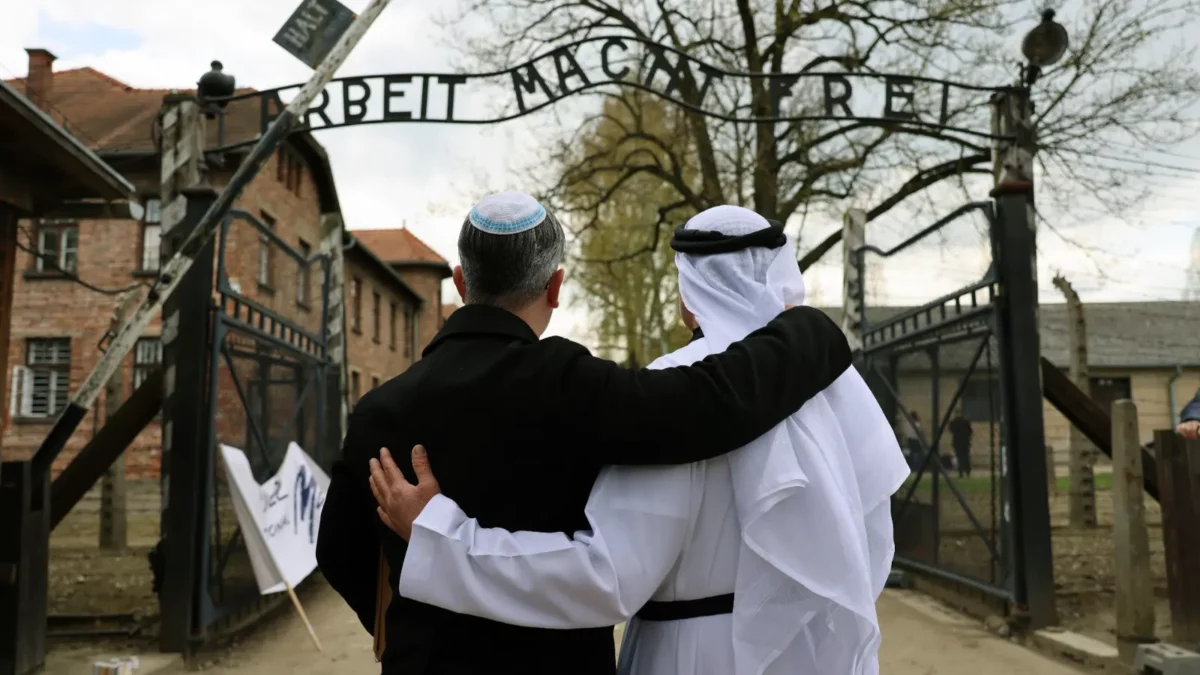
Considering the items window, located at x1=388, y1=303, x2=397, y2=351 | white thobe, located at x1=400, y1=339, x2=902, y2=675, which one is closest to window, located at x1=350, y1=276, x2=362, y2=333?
A: window, located at x1=388, y1=303, x2=397, y2=351

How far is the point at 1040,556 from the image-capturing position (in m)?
6.25

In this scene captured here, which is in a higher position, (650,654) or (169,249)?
(169,249)

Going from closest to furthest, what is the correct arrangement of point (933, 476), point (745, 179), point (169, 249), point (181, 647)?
point (181, 647)
point (169, 249)
point (933, 476)
point (745, 179)

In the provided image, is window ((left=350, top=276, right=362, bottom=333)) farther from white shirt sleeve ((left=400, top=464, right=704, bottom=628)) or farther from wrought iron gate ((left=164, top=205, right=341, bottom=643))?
white shirt sleeve ((left=400, top=464, right=704, bottom=628))

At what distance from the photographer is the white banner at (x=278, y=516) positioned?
20.5 ft

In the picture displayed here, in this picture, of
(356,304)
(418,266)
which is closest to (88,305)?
(356,304)

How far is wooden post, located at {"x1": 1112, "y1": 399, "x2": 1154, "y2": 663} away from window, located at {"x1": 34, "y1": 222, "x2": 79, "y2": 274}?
2084 centimetres

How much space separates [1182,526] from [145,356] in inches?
804

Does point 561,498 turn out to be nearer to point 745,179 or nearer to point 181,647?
point 181,647

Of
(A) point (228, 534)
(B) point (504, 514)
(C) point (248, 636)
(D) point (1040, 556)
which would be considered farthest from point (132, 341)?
(D) point (1040, 556)

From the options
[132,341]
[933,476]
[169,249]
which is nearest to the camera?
[132,341]

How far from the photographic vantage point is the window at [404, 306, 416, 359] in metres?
39.4

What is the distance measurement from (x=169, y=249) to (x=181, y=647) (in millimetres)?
2580

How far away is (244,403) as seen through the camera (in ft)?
22.1
